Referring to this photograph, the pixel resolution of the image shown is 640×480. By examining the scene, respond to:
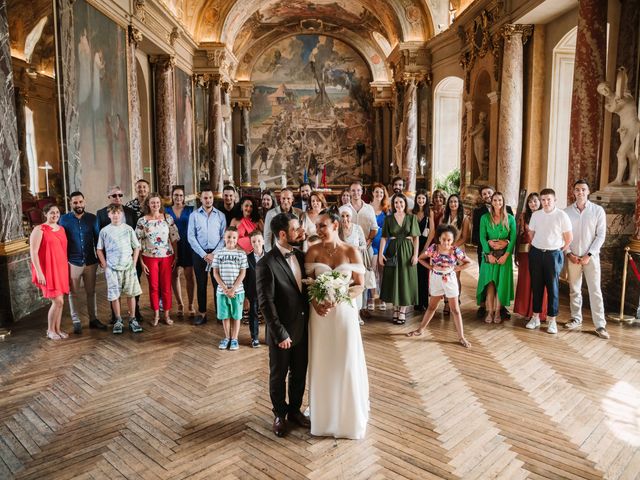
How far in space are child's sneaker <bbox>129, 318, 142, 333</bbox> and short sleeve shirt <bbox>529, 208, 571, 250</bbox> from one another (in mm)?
5569

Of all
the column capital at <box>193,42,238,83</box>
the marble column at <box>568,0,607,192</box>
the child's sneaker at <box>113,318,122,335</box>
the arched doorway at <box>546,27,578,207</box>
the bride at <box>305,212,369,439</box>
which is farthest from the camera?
the column capital at <box>193,42,238,83</box>

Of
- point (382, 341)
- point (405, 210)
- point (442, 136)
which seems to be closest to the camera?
point (382, 341)

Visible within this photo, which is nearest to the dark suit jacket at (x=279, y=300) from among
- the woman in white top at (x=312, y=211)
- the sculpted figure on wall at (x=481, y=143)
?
the woman in white top at (x=312, y=211)

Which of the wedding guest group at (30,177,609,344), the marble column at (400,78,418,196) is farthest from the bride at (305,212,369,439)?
the marble column at (400,78,418,196)

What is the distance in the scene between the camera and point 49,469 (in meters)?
3.92

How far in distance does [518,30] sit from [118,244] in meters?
9.82

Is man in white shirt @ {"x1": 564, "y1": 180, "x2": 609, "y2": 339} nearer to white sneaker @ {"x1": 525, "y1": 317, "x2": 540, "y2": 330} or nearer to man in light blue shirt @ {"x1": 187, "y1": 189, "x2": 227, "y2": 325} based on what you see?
white sneaker @ {"x1": 525, "y1": 317, "x2": 540, "y2": 330}

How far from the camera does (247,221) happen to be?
7.10 metres

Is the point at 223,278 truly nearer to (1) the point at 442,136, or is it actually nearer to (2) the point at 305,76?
(1) the point at 442,136

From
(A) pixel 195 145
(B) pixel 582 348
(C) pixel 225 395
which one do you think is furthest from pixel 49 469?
(A) pixel 195 145

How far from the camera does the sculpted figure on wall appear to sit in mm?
14172

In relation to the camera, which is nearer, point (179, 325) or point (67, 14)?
point (179, 325)

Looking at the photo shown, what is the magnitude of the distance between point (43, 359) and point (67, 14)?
6032mm

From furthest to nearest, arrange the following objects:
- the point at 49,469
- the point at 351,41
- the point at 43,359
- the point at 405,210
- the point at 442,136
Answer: the point at 351,41 → the point at 442,136 → the point at 405,210 → the point at 43,359 → the point at 49,469
